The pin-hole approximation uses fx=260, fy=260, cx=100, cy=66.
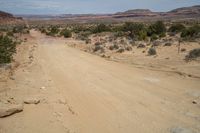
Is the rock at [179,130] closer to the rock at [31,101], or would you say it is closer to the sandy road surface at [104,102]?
the sandy road surface at [104,102]

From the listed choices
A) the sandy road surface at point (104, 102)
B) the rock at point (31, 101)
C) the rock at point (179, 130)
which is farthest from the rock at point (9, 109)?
the rock at point (179, 130)

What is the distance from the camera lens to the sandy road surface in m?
7.77

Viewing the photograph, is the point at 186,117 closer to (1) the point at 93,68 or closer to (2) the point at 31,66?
(1) the point at 93,68

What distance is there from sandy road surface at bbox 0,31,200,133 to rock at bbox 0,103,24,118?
0.55ft

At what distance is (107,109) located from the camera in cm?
908

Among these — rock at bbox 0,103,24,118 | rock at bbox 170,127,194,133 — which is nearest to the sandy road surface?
rock at bbox 170,127,194,133

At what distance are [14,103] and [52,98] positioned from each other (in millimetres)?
1494

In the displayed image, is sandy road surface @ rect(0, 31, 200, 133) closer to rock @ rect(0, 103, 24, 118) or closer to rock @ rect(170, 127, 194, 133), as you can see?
rock @ rect(170, 127, 194, 133)

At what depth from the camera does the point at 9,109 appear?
8594mm

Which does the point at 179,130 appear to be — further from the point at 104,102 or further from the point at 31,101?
the point at 31,101

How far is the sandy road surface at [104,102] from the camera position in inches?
306

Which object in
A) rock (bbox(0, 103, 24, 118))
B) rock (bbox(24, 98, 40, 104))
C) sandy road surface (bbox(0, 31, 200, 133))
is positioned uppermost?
rock (bbox(0, 103, 24, 118))

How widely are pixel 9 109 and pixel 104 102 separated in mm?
3388

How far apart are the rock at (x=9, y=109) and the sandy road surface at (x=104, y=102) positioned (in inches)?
6.6
